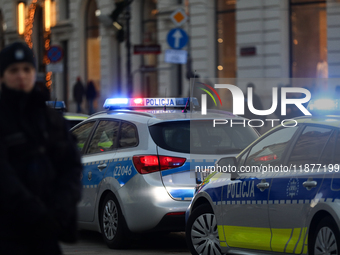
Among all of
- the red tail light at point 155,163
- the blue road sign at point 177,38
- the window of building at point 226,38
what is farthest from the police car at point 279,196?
the window of building at point 226,38

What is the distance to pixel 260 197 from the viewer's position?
5.56 m

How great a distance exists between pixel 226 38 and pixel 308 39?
340cm

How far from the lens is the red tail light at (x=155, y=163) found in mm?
6918

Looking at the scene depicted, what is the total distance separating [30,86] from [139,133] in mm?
4122

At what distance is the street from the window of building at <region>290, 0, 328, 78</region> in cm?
1435

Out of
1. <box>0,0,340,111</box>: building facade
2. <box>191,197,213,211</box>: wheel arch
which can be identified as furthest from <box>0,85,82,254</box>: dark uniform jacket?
<box>0,0,340,111</box>: building facade

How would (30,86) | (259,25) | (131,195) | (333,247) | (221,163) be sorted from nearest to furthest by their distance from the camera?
(30,86) → (333,247) → (221,163) → (131,195) → (259,25)

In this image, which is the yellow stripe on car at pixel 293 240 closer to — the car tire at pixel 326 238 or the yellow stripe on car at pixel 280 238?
the yellow stripe on car at pixel 280 238

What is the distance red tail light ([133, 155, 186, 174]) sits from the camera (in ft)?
22.7

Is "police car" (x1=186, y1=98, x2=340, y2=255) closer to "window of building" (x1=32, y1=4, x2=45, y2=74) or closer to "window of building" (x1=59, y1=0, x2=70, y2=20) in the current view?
"window of building" (x1=59, y1=0, x2=70, y2=20)

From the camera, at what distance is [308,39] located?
2234 cm

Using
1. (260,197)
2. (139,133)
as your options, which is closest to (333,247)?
(260,197)

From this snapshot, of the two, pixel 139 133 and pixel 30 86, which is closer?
pixel 30 86

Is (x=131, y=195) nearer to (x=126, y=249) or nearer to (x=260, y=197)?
(x=126, y=249)
